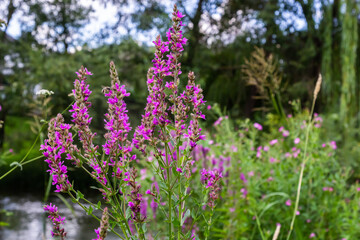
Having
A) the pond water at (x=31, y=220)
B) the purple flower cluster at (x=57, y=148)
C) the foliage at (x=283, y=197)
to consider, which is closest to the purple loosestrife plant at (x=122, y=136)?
the purple flower cluster at (x=57, y=148)

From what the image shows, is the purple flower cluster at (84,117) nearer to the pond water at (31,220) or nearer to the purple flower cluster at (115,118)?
the purple flower cluster at (115,118)

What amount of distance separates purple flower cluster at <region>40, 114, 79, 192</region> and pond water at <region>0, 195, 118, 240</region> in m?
2.29

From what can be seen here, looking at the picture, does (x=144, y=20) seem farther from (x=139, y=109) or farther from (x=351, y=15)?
(x=351, y=15)

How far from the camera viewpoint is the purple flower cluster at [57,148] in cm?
91

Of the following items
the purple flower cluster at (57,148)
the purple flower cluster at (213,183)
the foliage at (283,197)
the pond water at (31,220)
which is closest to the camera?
the purple flower cluster at (57,148)

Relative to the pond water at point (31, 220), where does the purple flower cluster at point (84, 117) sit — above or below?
above

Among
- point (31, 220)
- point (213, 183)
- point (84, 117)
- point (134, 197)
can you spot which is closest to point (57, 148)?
point (84, 117)

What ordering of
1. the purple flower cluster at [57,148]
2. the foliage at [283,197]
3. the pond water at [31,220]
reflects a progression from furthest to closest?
1. the pond water at [31,220]
2. the foliage at [283,197]
3. the purple flower cluster at [57,148]

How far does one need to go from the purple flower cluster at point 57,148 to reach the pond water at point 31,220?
2.29m

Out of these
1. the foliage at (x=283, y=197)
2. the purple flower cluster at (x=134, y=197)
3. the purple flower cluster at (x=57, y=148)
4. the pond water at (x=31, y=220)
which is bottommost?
the pond water at (x=31, y=220)

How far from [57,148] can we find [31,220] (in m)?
4.45

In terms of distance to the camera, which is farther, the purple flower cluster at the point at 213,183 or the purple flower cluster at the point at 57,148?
the purple flower cluster at the point at 213,183

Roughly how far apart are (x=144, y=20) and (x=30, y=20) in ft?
8.04

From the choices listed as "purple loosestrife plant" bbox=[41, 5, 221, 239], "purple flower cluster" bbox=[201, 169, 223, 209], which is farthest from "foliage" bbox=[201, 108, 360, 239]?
"purple loosestrife plant" bbox=[41, 5, 221, 239]
